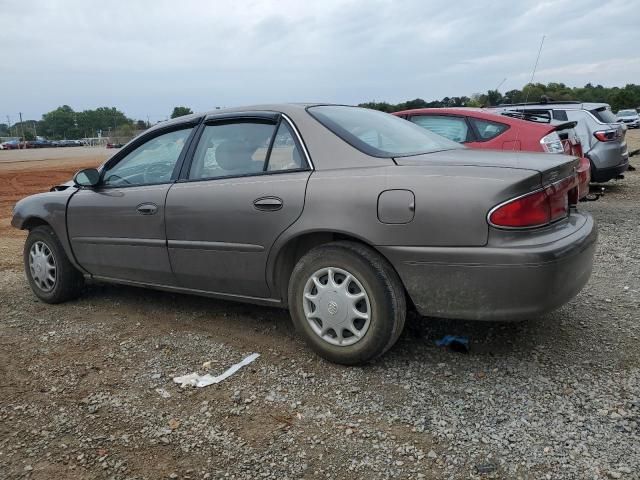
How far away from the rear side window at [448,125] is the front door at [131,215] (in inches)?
153

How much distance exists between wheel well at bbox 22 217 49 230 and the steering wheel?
1.31 meters

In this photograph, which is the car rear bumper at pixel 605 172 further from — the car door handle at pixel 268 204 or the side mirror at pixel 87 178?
the side mirror at pixel 87 178

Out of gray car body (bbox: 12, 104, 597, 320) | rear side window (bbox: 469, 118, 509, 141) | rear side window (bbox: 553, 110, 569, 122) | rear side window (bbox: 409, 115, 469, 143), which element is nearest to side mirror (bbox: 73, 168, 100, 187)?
gray car body (bbox: 12, 104, 597, 320)

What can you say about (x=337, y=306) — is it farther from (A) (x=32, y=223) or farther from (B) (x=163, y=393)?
(A) (x=32, y=223)

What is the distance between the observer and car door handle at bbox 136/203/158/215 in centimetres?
398

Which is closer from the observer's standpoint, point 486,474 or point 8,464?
point 486,474

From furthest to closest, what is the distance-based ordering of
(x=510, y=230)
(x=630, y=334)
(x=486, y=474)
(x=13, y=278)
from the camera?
(x=13, y=278) → (x=630, y=334) → (x=510, y=230) → (x=486, y=474)

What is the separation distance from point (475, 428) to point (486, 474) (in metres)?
0.34

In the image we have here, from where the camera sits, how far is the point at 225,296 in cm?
385

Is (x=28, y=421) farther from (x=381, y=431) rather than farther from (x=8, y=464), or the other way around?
(x=381, y=431)

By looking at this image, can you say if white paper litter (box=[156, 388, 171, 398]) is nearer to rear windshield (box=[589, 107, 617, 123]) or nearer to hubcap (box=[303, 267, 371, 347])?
hubcap (box=[303, 267, 371, 347])

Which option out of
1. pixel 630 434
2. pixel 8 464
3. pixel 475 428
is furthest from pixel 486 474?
pixel 8 464

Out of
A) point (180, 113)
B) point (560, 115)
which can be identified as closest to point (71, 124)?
point (180, 113)

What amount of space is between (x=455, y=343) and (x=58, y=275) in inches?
131
